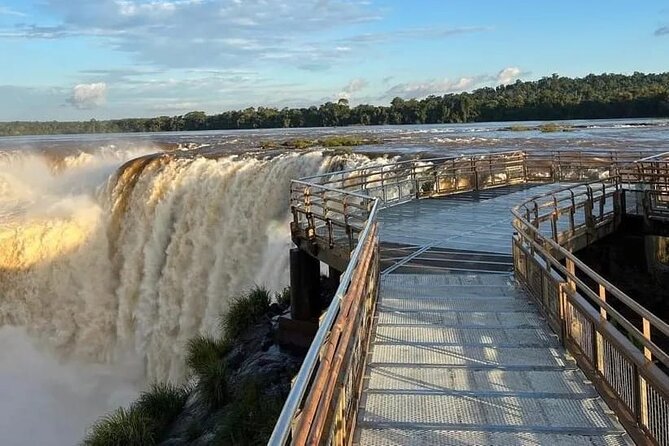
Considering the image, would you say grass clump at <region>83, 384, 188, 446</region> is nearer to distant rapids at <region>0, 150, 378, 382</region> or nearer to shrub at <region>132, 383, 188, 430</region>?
shrub at <region>132, 383, 188, 430</region>

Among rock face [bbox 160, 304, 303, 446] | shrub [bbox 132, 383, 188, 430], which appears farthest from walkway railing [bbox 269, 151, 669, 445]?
shrub [bbox 132, 383, 188, 430]

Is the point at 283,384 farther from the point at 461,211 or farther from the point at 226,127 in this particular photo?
the point at 226,127

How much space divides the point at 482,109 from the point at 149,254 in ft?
319

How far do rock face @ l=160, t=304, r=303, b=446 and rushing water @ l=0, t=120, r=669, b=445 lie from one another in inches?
261

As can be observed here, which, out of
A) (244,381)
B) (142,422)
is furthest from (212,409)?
(142,422)

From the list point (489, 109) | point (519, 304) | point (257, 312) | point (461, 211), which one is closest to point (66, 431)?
point (257, 312)

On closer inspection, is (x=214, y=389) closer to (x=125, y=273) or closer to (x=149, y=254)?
(x=149, y=254)

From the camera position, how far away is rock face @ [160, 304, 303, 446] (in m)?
11.4

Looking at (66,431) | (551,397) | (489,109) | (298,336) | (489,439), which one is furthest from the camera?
(489,109)

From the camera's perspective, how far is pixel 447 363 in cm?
620

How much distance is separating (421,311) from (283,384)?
4.99m

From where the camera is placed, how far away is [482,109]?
380 feet

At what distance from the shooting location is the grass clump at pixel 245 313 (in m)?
15.9

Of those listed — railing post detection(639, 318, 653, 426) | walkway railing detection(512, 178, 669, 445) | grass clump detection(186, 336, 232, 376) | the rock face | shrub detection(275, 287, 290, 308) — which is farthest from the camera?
shrub detection(275, 287, 290, 308)
